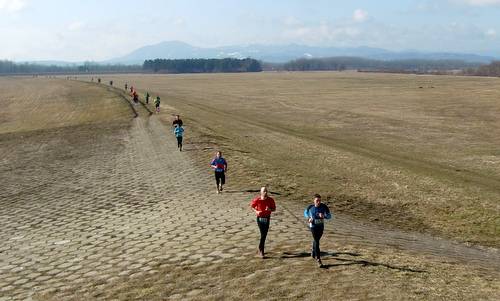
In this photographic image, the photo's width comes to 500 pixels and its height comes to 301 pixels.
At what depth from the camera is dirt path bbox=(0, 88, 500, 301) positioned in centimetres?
1527

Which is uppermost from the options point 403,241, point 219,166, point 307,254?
point 219,166

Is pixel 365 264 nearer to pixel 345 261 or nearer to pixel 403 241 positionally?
pixel 345 261

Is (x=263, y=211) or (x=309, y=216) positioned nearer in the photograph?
(x=309, y=216)

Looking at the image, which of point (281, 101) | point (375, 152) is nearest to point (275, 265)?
point (375, 152)

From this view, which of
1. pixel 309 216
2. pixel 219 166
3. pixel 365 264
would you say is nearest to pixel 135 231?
pixel 219 166

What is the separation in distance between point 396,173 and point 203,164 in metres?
12.3

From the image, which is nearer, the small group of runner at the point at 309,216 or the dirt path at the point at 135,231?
the small group of runner at the point at 309,216

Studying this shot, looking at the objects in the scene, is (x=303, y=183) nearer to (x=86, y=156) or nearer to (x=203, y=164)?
(x=203, y=164)

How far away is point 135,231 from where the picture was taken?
18.7 m

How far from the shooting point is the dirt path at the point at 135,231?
15.3 m

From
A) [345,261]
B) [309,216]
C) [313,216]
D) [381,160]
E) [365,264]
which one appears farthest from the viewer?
[381,160]

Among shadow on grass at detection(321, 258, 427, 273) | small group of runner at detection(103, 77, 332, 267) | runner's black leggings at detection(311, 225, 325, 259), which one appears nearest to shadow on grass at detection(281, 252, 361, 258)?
small group of runner at detection(103, 77, 332, 267)

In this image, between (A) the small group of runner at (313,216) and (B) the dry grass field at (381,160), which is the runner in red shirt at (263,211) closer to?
(A) the small group of runner at (313,216)

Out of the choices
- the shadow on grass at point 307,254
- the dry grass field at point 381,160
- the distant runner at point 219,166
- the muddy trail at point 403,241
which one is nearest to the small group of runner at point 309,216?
the shadow on grass at point 307,254
